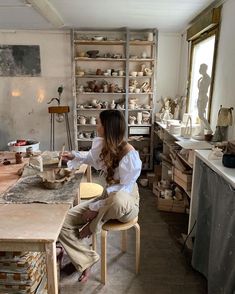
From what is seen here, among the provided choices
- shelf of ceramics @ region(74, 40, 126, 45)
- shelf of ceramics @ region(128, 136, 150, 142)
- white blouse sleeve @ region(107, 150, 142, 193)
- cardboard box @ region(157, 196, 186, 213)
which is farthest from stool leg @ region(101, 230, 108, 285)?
shelf of ceramics @ region(74, 40, 126, 45)

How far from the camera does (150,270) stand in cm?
202

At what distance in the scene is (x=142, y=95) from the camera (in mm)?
4383

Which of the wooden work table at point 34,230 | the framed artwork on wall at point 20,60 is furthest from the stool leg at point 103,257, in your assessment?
the framed artwork on wall at point 20,60

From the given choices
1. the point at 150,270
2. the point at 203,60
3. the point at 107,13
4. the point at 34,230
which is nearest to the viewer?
the point at 34,230

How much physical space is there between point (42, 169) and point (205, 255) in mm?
1399

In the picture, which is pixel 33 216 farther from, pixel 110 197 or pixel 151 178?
pixel 151 178

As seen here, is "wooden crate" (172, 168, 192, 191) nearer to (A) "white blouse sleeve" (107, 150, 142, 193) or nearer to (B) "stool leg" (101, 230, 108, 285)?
(A) "white blouse sleeve" (107, 150, 142, 193)

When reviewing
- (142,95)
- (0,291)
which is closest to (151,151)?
(142,95)

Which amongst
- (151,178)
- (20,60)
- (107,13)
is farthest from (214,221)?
(20,60)

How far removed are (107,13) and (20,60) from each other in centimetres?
178

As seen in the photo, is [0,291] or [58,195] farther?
[58,195]

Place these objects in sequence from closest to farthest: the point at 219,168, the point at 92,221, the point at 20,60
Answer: the point at 219,168
the point at 92,221
the point at 20,60

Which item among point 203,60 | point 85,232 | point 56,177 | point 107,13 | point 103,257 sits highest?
point 107,13

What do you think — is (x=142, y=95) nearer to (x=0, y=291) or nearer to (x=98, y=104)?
(x=98, y=104)
